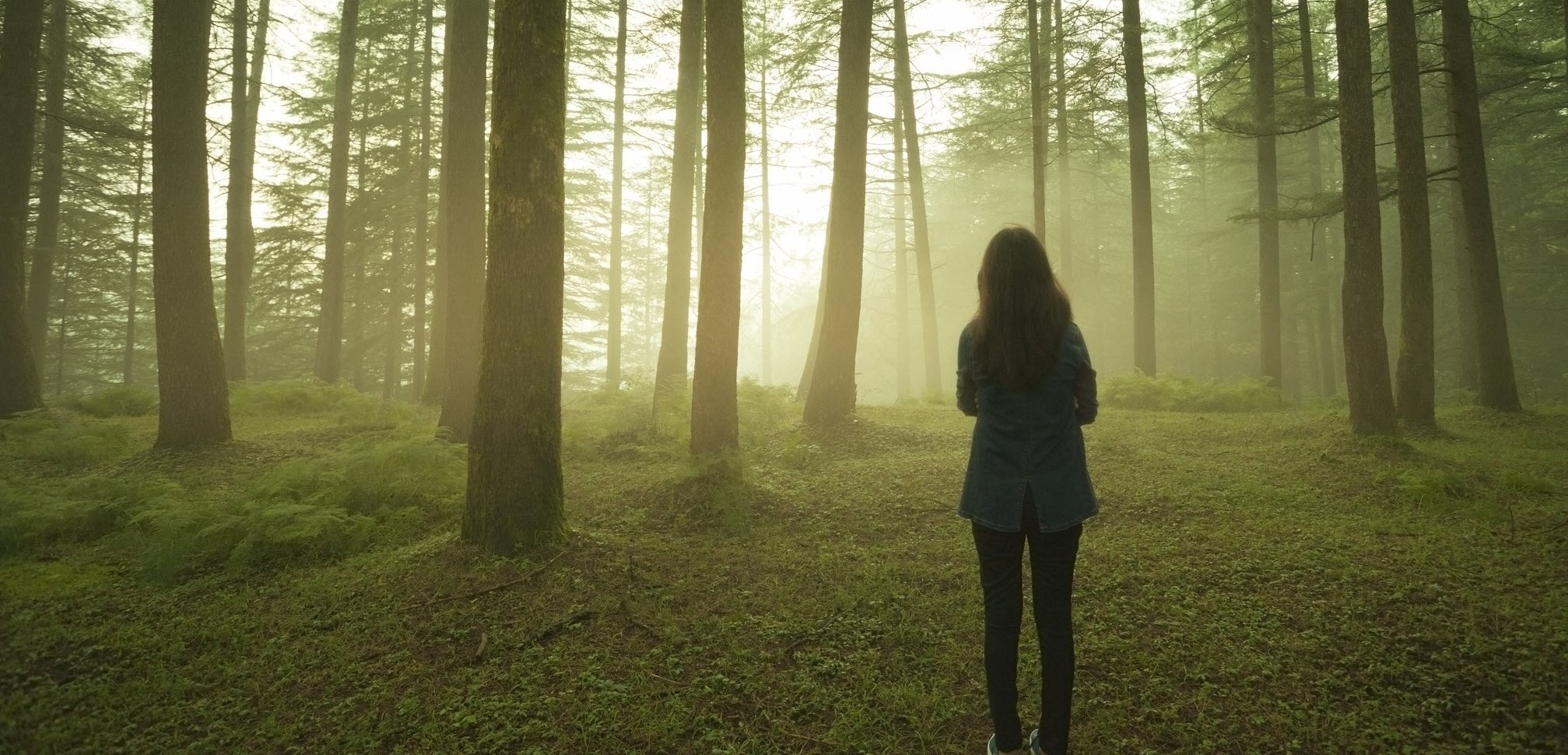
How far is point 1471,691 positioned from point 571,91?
73.9 ft

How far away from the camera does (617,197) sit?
69.5 feet

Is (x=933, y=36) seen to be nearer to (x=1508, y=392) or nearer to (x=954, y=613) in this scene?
(x=1508, y=392)

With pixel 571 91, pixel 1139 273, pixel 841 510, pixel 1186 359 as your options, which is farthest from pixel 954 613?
pixel 1186 359

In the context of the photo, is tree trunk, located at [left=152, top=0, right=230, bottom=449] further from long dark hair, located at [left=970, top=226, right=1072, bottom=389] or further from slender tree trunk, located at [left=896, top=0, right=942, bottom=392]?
slender tree trunk, located at [left=896, top=0, right=942, bottom=392]

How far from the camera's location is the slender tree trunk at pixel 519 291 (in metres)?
5.39

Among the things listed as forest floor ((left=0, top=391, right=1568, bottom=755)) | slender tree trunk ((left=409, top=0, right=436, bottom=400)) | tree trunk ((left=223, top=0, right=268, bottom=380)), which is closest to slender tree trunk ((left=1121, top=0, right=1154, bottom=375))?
forest floor ((left=0, top=391, right=1568, bottom=755))

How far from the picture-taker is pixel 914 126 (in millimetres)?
20031

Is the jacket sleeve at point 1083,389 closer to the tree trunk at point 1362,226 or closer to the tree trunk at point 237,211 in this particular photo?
the tree trunk at point 1362,226

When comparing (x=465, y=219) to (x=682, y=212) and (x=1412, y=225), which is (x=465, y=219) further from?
(x=1412, y=225)

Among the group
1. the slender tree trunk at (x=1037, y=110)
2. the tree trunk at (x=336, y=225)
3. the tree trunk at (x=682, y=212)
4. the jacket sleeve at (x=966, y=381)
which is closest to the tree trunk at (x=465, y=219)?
the tree trunk at (x=682, y=212)

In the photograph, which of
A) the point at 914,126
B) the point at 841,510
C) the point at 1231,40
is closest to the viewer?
the point at 841,510

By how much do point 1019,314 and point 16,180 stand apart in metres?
15.9

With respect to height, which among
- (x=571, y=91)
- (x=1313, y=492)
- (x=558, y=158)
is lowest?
(x=1313, y=492)

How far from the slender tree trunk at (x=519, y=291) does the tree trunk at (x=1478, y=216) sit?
589 inches
